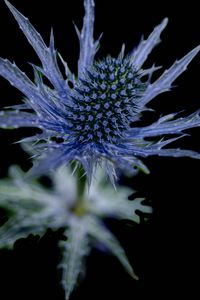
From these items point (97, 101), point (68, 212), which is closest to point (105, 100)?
point (97, 101)

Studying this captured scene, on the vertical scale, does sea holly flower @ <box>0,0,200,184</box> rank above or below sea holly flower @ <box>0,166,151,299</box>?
above

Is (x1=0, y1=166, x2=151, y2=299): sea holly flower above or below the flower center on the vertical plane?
below

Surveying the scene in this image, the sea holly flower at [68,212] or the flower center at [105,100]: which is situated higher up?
the flower center at [105,100]

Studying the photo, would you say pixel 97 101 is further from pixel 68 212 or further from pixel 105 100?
pixel 68 212

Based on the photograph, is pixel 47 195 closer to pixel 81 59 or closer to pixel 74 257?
pixel 74 257

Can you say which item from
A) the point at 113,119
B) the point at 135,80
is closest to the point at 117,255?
the point at 113,119
